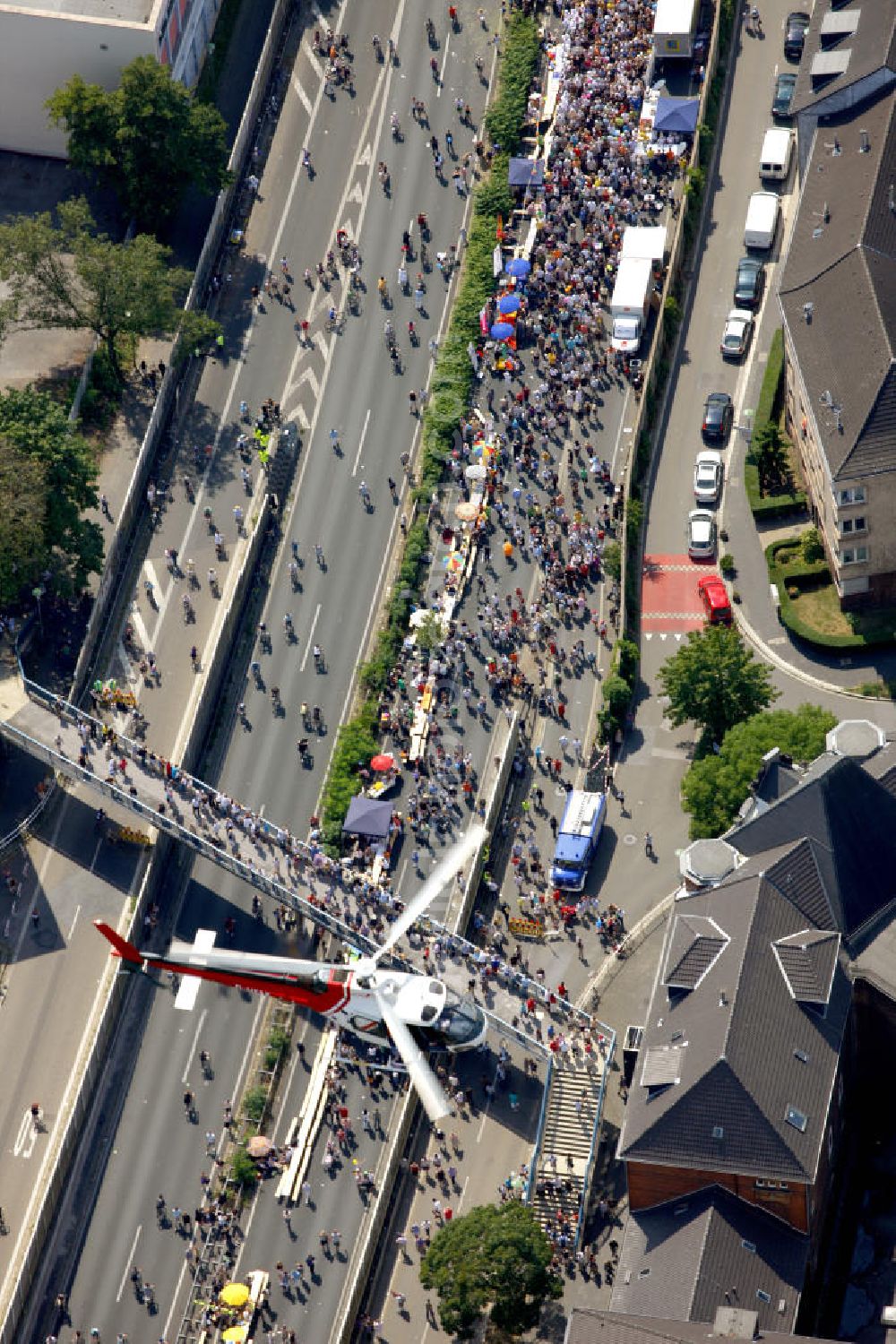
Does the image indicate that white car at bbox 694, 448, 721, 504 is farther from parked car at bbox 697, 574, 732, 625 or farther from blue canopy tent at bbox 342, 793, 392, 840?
blue canopy tent at bbox 342, 793, 392, 840

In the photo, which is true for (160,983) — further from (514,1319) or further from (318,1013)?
(514,1319)

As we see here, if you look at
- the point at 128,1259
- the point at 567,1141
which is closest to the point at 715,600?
the point at 567,1141

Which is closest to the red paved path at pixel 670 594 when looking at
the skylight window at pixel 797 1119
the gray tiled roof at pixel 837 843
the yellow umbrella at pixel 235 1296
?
the gray tiled roof at pixel 837 843

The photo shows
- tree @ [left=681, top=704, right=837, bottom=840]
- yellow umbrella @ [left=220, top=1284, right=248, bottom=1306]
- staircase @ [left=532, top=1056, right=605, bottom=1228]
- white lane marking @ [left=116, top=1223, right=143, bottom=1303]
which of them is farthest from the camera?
tree @ [left=681, top=704, right=837, bottom=840]

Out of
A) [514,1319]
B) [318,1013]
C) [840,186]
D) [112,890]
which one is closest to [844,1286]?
[514,1319]

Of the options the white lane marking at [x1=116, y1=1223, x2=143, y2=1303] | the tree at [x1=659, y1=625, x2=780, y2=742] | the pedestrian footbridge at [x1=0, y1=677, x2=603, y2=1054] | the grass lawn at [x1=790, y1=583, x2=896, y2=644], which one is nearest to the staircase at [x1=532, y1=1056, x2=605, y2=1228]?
the pedestrian footbridge at [x1=0, y1=677, x2=603, y2=1054]

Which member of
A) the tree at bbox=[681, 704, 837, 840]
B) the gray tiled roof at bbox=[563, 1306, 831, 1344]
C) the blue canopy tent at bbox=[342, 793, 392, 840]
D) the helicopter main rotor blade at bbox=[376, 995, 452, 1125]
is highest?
the tree at bbox=[681, 704, 837, 840]

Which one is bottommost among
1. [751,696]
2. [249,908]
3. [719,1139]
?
[719,1139]
